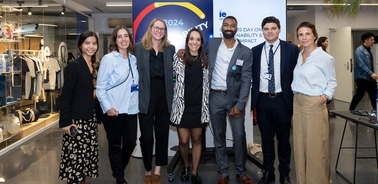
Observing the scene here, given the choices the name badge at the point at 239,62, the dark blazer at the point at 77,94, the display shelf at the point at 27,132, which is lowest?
the display shelf at the point at 27,132

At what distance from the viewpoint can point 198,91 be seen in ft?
10.5

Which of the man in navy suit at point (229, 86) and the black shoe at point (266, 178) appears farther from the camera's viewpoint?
the black shoe at point (266, 178)

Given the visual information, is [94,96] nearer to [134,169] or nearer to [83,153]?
[83,153]

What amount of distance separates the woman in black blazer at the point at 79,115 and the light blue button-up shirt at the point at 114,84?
0.08 meters

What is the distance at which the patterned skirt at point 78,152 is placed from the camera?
295 centimetres

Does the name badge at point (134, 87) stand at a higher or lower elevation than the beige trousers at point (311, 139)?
higher

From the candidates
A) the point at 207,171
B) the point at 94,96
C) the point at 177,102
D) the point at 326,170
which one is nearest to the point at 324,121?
the point at 326,170

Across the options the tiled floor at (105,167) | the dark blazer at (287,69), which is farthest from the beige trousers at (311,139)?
the tiled floor at (105,167)

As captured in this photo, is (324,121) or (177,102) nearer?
(324,121)

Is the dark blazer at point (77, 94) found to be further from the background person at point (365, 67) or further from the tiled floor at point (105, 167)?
the background person at point (365, 67)

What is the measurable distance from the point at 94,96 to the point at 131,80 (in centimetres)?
35

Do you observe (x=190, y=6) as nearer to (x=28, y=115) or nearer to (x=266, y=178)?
(x=266, y=178)

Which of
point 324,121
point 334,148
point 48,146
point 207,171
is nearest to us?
point 324,121

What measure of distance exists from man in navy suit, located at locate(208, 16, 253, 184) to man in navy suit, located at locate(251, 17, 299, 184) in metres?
0.12
